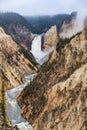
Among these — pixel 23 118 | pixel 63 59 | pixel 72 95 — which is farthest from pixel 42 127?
pixel 63 59

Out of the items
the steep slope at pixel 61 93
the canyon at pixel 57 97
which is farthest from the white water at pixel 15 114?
the steep slope at pixel 61 93

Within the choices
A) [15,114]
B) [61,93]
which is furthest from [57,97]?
[15,114]

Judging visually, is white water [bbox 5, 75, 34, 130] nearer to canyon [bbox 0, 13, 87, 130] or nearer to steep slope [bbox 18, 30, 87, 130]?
canyon [bbox 0, 13, 87, 130]

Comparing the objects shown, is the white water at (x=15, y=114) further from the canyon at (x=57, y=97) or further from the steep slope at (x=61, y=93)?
the steep slope at (x=61, y=93)

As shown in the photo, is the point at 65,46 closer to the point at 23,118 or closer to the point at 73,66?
the point at 73,66

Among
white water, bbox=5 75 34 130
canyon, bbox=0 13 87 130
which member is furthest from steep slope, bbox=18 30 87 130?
white water, bbox=5 75 34 130

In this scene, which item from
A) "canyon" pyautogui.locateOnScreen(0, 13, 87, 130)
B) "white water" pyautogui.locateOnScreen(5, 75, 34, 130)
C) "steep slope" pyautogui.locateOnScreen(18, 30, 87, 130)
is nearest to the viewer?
"steep slope" pyautogui.locateOnScreen(18, 30, 87, 130)

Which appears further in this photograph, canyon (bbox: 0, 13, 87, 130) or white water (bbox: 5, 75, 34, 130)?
white water (bbox: 5, 75, 34, 130)

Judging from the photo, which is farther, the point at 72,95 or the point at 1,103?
the point at 1,103

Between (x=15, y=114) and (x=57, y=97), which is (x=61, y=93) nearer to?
(x=57, y=97)
